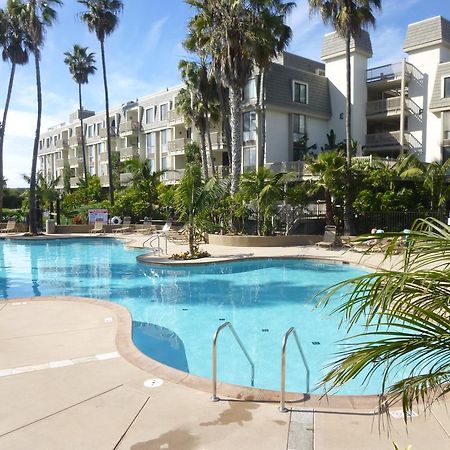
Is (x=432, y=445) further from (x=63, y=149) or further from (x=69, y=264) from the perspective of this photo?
(x=63, y=149)

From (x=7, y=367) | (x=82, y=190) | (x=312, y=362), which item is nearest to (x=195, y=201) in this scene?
(x=312, y=362)

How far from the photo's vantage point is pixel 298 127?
32.0m

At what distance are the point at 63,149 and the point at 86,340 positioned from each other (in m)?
60.9

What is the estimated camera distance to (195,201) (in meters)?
17.1

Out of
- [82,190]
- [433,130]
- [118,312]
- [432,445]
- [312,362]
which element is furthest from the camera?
[82,190]

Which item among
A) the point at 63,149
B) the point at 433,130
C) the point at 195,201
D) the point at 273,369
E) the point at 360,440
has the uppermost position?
the point at 63,149

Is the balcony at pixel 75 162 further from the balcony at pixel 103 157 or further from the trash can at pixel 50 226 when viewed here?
the trash can at pixel 50 226

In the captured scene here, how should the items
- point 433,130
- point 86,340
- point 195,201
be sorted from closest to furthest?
point 86,340 → point 195,201 → point 433,130

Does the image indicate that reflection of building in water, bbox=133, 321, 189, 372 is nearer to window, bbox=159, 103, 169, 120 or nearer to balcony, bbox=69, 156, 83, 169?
window, bbox=159, 103, 169, 120

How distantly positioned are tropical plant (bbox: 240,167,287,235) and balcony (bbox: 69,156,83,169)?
4176 centimetres

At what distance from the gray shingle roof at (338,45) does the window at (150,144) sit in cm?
1919

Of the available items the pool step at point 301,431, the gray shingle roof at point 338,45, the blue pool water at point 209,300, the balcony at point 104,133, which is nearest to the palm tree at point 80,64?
the balcony at point 104,133

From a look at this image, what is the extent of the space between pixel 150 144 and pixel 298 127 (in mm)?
18598

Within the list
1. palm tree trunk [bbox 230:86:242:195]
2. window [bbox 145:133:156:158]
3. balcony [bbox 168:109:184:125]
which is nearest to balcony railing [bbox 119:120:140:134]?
window [bbox 145:133:156:158]
